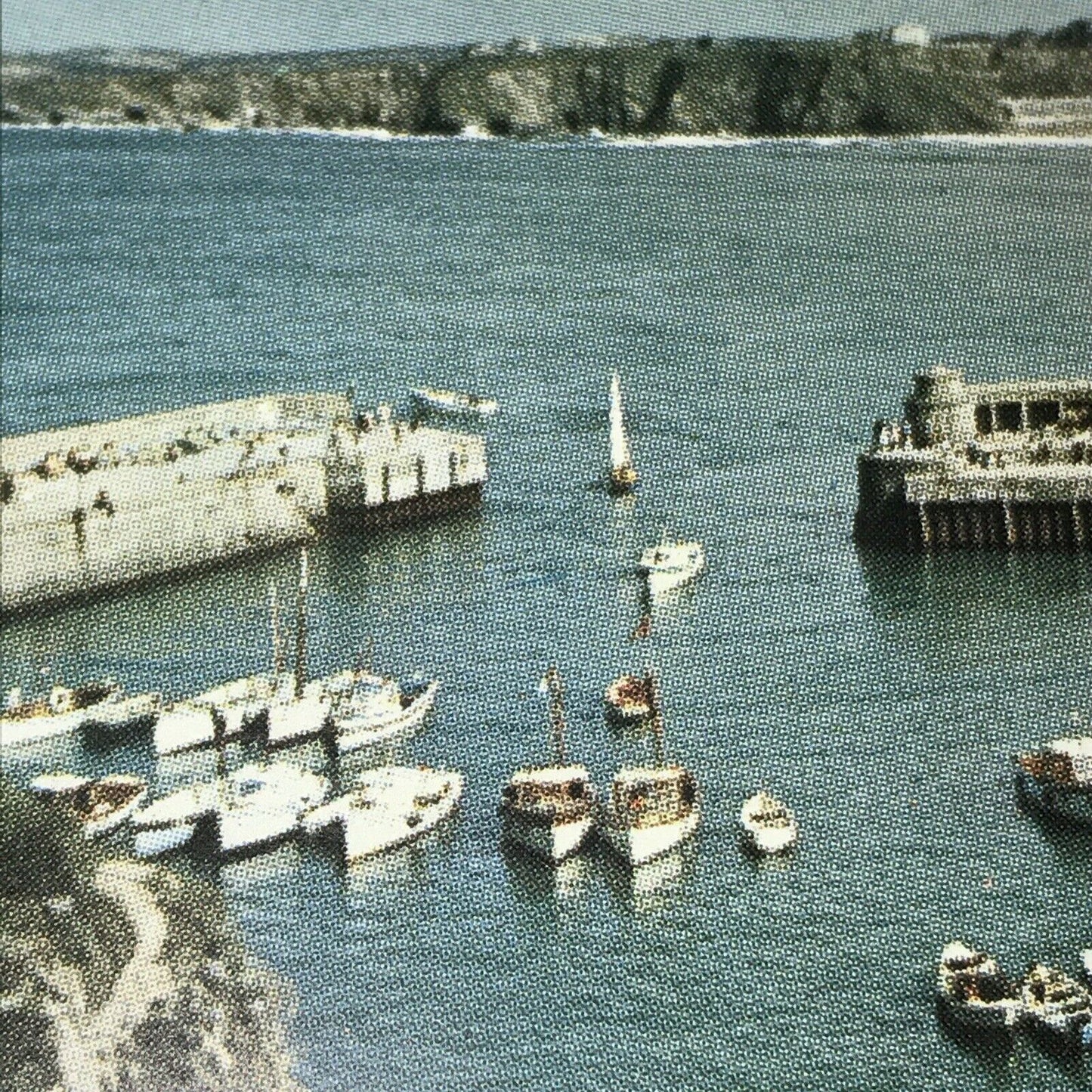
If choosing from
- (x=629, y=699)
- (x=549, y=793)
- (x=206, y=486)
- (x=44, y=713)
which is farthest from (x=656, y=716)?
(x=44, y=713)

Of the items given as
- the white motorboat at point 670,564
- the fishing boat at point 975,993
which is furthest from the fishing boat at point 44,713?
the fishing boat at point 975,993

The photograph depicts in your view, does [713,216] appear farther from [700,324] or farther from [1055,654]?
[1055,654]

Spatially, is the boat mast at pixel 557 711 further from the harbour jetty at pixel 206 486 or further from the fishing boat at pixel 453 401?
the fishing boat at pixel 453 401

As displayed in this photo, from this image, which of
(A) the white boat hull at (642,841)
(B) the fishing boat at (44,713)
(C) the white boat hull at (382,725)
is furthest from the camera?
(B) the fishing boat at (44,713)

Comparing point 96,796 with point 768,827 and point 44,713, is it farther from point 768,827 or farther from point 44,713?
point 768,827

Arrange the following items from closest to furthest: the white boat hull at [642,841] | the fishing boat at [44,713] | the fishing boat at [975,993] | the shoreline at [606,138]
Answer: the fishing boat at [975,993]
the shoreline at [606,138]
the white boat hull at [642,841]
the fishing boat at [44,713]

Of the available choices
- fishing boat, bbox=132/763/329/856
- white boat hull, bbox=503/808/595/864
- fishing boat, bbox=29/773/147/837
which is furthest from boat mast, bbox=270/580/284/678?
white boat hull, bbox=503/808/595/864

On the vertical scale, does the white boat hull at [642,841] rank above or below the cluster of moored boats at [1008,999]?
above
